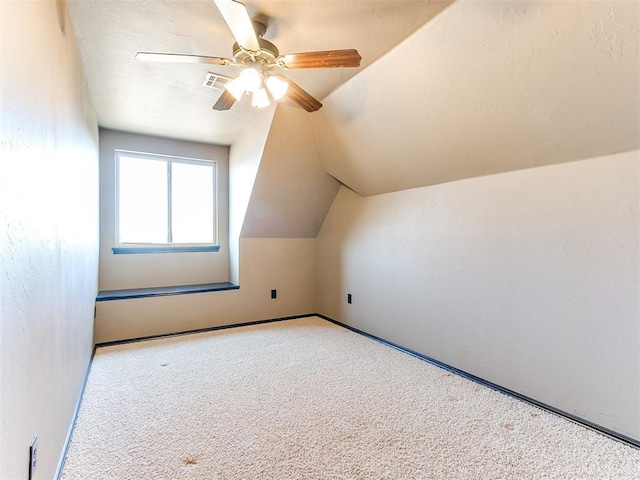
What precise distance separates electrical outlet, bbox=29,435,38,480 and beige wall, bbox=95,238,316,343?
238cm

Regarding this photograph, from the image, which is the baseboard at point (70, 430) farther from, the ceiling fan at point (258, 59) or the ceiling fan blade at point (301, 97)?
the ceiling fan blade at point (301, 97)

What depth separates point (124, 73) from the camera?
238 cm

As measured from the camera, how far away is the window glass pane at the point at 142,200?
3.84 metres

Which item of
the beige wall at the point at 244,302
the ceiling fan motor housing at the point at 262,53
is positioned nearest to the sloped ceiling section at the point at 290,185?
the beige wall at the point at 244,302

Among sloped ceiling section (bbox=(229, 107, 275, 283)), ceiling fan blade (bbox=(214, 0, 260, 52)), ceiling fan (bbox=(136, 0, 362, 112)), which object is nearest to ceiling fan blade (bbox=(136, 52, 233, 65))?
ceiling fan (bbox=(136, 0, 362, 112))

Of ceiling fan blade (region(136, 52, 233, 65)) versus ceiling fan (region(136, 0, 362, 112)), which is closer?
ceiling fan (region(136, 0, 362, 112))

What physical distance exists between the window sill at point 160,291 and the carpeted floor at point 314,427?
686 millimetres

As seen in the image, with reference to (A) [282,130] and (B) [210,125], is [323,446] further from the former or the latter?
(B) [210,125]

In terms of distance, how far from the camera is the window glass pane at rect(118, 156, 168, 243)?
12.6 feet

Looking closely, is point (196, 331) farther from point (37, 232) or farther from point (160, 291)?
point (37, 232)

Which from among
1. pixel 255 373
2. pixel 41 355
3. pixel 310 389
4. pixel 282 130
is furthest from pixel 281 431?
pixel 282 130

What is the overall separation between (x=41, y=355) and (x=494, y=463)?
1.97 meters

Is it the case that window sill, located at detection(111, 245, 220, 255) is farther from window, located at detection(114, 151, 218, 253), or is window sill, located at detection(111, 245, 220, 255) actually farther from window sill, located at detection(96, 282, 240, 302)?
window sill, located at detection(96, 282, 240, 302)

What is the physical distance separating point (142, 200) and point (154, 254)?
642 millimetres
